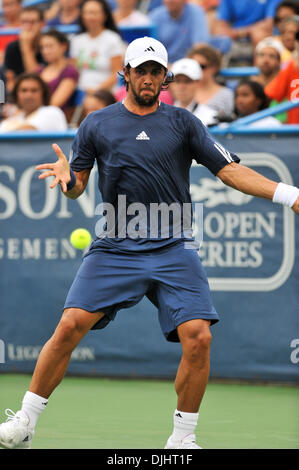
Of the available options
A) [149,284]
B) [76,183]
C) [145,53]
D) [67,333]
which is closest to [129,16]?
[145,53]

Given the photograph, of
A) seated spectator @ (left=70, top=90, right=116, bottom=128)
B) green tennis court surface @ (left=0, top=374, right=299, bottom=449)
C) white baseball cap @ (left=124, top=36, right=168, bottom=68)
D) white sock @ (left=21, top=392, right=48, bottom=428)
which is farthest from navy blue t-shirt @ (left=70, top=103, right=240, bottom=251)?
seated spectator @ (left=70, top=90, right=116, bottom=128)

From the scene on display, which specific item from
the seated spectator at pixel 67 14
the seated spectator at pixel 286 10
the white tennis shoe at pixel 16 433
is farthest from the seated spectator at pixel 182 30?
the white tennis shoe at pixel 16 433

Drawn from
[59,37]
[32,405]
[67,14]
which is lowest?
[32,405]

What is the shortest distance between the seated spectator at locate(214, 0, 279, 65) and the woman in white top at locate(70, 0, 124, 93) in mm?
1722

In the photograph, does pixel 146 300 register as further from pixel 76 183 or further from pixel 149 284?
pixel 76 183

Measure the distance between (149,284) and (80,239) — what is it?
2542 mm

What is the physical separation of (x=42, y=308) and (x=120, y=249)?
2883 mm

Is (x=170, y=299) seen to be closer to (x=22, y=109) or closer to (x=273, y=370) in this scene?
(x=273, y=370)

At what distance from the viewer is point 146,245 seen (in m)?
4.79

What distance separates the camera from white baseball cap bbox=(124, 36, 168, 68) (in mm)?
4688

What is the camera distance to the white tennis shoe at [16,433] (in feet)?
15.0

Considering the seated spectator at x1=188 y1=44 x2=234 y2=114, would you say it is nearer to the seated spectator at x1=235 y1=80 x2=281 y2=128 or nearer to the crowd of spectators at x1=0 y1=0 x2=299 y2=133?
the crowd of spectators at x1=0 y1=0 x2=299 y2=133

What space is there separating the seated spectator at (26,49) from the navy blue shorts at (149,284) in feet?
20.7
